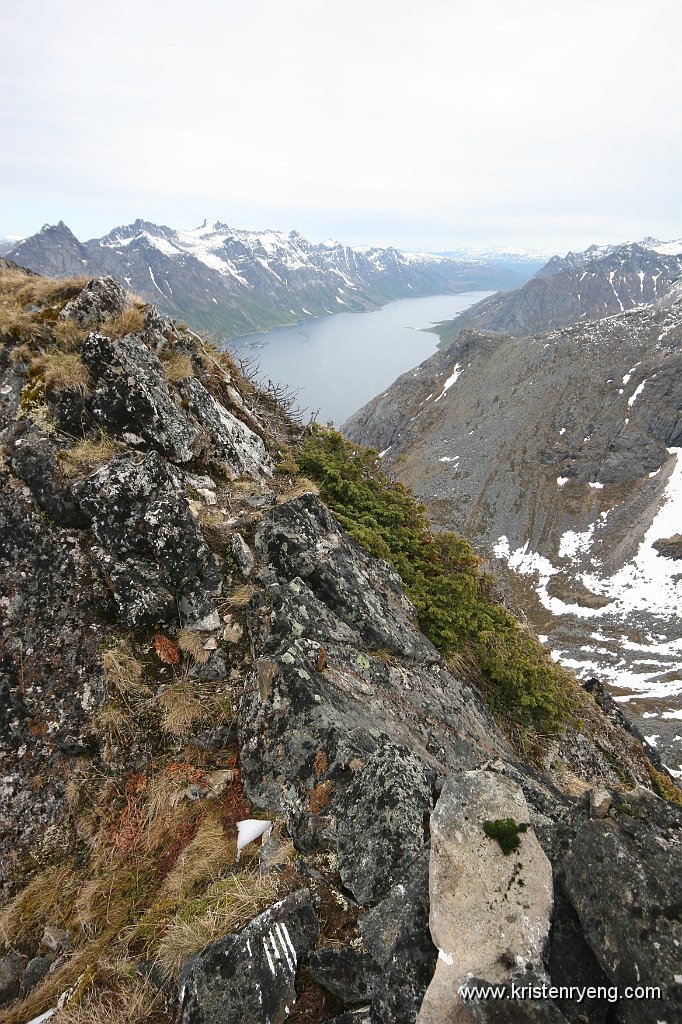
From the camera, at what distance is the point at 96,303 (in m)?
9.47

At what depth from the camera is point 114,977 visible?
4.00 metres

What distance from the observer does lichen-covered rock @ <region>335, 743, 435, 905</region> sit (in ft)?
13.8

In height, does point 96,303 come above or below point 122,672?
above

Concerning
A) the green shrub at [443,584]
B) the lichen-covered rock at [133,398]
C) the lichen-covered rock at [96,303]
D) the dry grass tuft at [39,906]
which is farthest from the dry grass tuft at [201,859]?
the lichen-covered rock at [96,303]

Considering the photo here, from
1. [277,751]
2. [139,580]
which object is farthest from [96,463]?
A: [277,751]

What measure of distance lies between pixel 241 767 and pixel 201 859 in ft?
3.25

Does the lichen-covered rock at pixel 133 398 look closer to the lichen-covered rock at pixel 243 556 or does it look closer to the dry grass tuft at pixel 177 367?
the dry grass tuft at pixel 177 367

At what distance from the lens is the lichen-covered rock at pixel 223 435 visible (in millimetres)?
9891

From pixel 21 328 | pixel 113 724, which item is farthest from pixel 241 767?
pixel 21 328

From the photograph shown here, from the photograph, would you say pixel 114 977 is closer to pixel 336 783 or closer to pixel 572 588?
pixel 336 783

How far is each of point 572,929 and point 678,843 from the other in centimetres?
128

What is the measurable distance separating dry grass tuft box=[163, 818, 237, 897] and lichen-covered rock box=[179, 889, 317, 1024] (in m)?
0.94

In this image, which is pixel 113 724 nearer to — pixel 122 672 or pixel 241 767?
pixel 122 672

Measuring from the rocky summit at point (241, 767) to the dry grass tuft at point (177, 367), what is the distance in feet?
0.18
